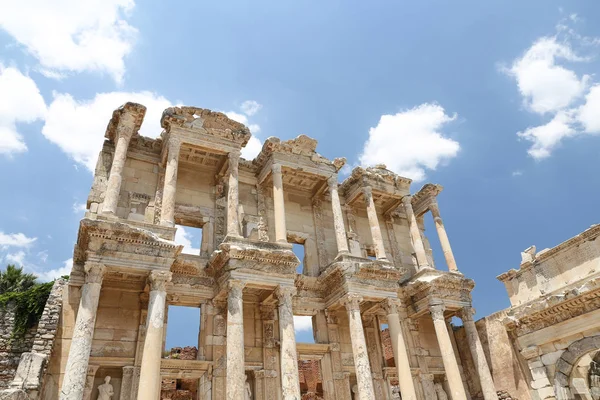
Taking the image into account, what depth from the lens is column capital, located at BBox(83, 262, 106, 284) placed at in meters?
11.0

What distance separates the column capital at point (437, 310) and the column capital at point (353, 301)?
330 centimetres

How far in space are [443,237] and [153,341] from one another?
12.5 meters

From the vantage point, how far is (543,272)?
15.2 meters

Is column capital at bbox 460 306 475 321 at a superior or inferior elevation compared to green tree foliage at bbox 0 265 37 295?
inferior

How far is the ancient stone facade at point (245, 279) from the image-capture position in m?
11.6

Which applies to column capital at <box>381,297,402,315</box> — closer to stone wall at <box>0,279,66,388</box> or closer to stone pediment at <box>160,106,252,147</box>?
stone pediment at <box>160,106,252,147</box>

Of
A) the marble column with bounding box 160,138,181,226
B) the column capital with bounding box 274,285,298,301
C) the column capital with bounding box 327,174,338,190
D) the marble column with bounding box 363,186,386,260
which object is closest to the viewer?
the marble column with bounding box 160,138,181,226

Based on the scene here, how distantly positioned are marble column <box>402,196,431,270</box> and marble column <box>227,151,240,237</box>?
746cm

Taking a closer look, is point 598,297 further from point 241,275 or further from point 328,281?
point 241,275

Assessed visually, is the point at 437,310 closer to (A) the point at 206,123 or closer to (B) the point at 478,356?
(B) the point at 478,356

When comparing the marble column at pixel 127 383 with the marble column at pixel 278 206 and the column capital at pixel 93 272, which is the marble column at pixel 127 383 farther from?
the marble column at pixel 278 206

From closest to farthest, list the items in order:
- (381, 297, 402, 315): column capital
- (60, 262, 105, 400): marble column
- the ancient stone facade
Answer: (60, 262, 105, 400): marble column, the ancient stone facade, (381, 297, 402, 315): column capital

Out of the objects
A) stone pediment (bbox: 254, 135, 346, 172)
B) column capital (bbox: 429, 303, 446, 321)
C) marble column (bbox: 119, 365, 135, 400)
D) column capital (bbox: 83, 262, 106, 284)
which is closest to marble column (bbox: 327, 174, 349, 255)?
stone pediment (bbox: 254, 135, 346, 172)

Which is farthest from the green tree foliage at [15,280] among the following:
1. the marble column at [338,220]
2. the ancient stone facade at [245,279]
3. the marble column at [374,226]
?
the marble column at [374,226]
